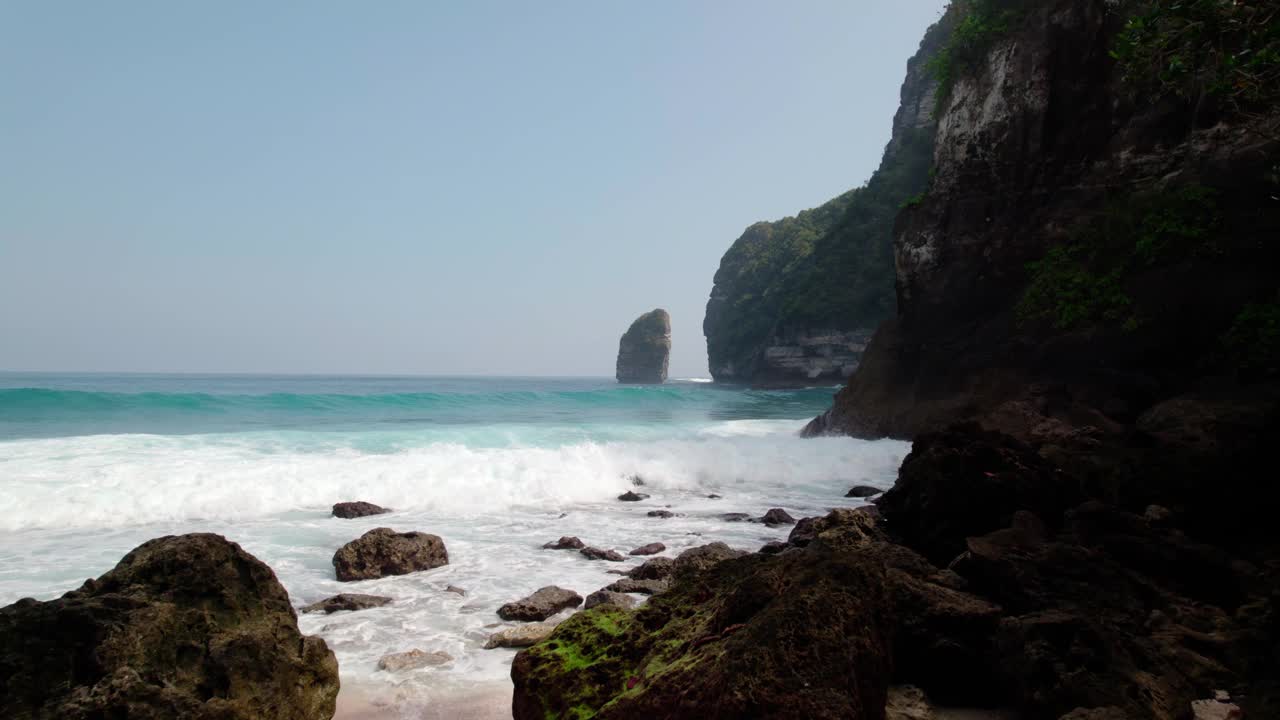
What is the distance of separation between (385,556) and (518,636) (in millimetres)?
2755

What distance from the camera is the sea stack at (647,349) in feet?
374

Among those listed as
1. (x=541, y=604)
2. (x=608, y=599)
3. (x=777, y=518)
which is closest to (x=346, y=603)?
(x=541, y=604)

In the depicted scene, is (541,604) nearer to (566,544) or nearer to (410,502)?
(566,544)

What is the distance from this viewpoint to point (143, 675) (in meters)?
3.15

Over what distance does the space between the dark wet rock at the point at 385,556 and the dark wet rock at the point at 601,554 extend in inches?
63.8

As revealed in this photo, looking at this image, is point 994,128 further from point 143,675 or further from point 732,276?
point 732,276

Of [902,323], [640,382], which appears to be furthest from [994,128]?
[640,382]

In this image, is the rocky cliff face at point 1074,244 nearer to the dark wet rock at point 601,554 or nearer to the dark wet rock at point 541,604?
the dark wet rock at point 601,554

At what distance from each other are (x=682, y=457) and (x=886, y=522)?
372 inches

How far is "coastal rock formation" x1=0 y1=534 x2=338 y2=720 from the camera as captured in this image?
119 inches

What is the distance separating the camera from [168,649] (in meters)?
3.35

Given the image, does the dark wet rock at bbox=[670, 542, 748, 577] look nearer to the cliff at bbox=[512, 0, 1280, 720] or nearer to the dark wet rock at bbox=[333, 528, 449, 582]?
the cliff at bbox=[512, 0, 1280, 720]

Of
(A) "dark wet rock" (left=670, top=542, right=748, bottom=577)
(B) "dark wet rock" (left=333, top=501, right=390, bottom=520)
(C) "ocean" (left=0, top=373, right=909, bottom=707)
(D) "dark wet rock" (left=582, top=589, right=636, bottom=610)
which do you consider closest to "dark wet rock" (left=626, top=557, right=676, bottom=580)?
(A) "dark wet rock" (left=670, top=542, right=748, bottom=577)

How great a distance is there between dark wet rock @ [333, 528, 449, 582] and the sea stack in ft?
348
